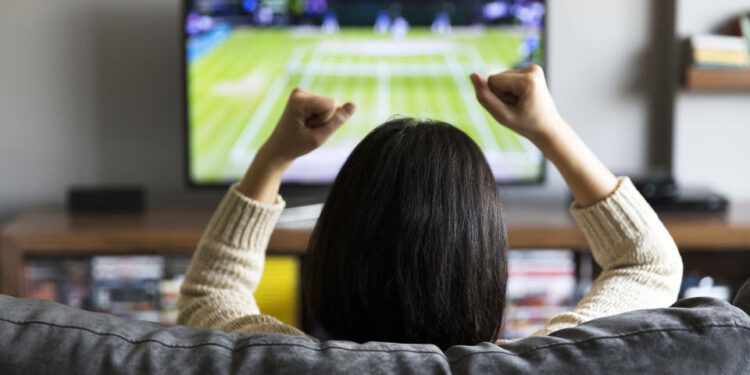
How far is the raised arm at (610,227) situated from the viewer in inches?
41.5

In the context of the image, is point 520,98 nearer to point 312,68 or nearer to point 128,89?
point 312,68

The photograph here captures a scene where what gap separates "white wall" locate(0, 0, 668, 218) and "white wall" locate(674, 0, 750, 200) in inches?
5.6

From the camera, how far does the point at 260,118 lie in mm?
2979

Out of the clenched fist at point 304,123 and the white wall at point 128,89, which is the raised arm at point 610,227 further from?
the white wall at point 128,89

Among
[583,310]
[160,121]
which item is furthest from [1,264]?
[583,310]

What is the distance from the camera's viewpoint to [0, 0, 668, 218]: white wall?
307 cm

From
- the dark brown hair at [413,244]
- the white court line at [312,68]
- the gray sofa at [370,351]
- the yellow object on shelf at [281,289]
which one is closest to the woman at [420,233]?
the dark brown hair at [413,244]

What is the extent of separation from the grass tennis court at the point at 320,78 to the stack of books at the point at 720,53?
0.66m

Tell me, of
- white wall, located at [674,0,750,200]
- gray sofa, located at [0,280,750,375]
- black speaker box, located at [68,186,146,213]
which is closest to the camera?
gray sofa, located at [0,280,750,375]

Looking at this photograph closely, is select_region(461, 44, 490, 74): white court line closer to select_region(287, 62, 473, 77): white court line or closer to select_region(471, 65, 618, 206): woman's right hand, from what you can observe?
select_region(287, 62, 473, 77): white court line

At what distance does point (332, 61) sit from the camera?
2.98m

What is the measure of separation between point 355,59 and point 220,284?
193 centimetres

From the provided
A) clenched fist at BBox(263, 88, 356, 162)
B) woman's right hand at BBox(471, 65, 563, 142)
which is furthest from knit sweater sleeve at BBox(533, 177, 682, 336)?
clenched fist at BBox(263, 88, 356, 162)

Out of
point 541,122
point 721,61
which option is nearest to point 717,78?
point 721,61
